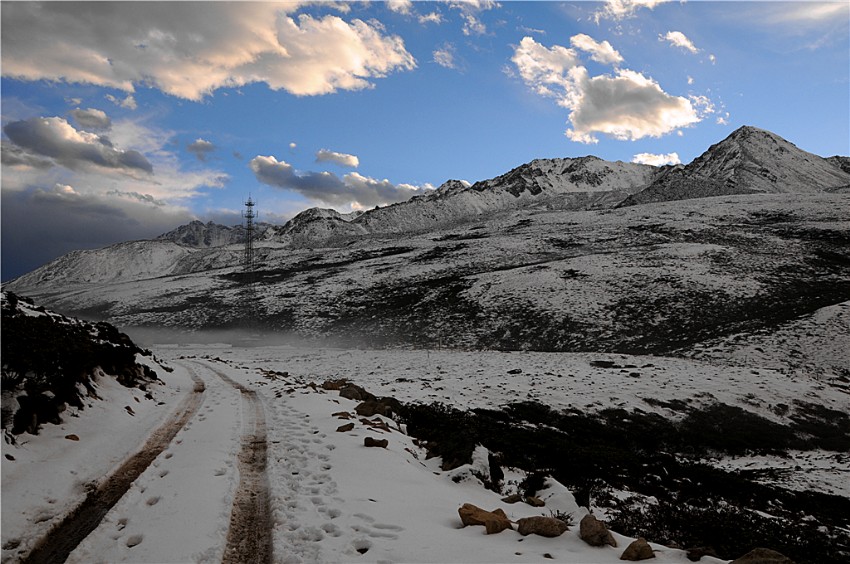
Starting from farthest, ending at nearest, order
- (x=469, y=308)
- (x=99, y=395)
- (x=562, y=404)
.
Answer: (x=469, y=308)
(x=562, y=404)
(x=99, y=395)

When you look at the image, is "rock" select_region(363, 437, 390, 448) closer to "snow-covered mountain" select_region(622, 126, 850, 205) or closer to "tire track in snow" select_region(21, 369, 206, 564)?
"tire track in snow" select_region(21, 369, 206, 564)

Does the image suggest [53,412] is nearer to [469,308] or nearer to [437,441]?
[437,441]

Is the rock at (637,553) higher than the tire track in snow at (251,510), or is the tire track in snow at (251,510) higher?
the rock at (637,553)

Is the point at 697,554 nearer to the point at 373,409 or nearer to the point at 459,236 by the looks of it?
the point at 373,409

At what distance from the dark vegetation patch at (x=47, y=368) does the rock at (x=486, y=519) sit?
28.7 ft

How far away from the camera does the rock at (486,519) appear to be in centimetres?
609

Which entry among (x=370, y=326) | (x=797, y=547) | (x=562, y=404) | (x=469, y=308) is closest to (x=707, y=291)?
(x=469, y=308)

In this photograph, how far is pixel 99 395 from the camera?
1220 cm

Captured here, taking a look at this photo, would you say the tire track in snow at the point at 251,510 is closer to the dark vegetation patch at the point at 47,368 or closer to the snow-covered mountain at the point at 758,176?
the dark vegetation patch at the point at 47,368

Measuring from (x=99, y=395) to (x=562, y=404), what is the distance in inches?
704

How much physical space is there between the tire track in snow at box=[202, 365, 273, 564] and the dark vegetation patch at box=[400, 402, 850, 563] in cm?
426

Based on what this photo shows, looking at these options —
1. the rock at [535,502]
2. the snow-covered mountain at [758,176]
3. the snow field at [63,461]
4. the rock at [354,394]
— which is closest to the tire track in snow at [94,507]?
the snow field at [63,461]

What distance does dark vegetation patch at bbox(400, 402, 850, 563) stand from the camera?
8125 mm

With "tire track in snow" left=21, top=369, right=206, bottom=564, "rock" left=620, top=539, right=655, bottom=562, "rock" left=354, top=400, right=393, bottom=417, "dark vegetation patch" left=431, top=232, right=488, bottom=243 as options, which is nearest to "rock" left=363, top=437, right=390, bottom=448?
"rock" left=354, top=400, right=393, bottom=417
